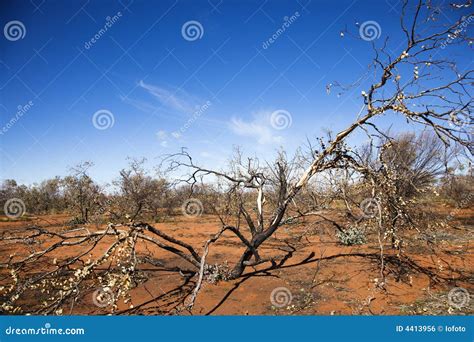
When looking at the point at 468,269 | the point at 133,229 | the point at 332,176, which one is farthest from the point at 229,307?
the point at 468,269

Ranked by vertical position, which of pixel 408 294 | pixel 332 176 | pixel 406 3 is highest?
pixel 406 3

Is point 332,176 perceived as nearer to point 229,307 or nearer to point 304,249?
point 304,249

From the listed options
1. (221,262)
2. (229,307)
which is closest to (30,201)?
(221,262)

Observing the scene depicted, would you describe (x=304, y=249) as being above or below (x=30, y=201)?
below

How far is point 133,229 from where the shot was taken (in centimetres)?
527

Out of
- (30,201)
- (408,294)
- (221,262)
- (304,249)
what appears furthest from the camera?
(30,201)

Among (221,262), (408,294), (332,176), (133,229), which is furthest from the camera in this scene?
(221,262)

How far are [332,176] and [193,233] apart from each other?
31.1 ft

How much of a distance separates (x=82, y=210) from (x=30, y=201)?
14708 mm

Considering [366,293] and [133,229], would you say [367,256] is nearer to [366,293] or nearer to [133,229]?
[366,293]

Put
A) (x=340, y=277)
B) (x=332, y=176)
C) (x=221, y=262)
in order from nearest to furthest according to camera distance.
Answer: (x=340, y=277), (x=332, y=176), (x=221, y=262)

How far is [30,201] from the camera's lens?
101 ft

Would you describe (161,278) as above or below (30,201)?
below

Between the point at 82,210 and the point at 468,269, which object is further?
the point at 82,210
